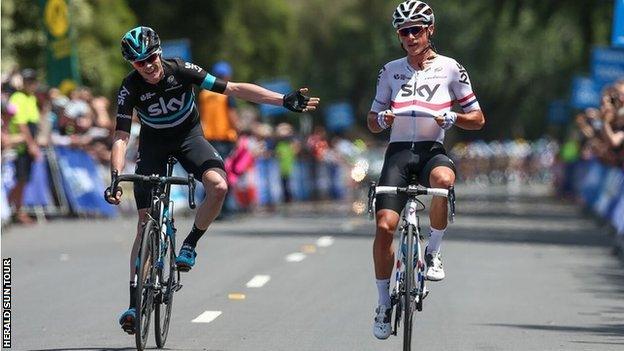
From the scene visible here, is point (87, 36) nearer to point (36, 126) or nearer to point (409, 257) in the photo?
point (36, 126)

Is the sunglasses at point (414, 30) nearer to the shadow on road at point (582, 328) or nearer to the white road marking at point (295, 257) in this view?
the shadow on road at point (582, 328)

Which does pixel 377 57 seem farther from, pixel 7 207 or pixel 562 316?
pixel 562 316

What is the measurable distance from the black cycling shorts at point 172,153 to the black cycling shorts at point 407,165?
1286 mm

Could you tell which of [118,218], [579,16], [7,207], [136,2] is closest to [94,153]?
[118,218]

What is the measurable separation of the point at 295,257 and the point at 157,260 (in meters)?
8.12

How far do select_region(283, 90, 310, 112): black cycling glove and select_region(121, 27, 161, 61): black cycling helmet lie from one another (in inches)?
35.3

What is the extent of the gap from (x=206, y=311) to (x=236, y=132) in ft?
41.0

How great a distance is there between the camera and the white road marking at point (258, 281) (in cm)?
1541

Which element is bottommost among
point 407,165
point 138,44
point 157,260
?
point 157,260

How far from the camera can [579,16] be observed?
31.5 metres

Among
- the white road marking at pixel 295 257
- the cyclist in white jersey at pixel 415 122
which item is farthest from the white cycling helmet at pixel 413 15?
the white road marking at pixel 295 257

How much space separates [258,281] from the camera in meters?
15.8

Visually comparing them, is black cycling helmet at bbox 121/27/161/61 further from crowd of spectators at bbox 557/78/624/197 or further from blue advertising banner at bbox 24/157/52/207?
blue advertising banner at bbox 24/157/52/207

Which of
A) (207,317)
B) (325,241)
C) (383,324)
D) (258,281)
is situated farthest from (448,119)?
(325,241)
